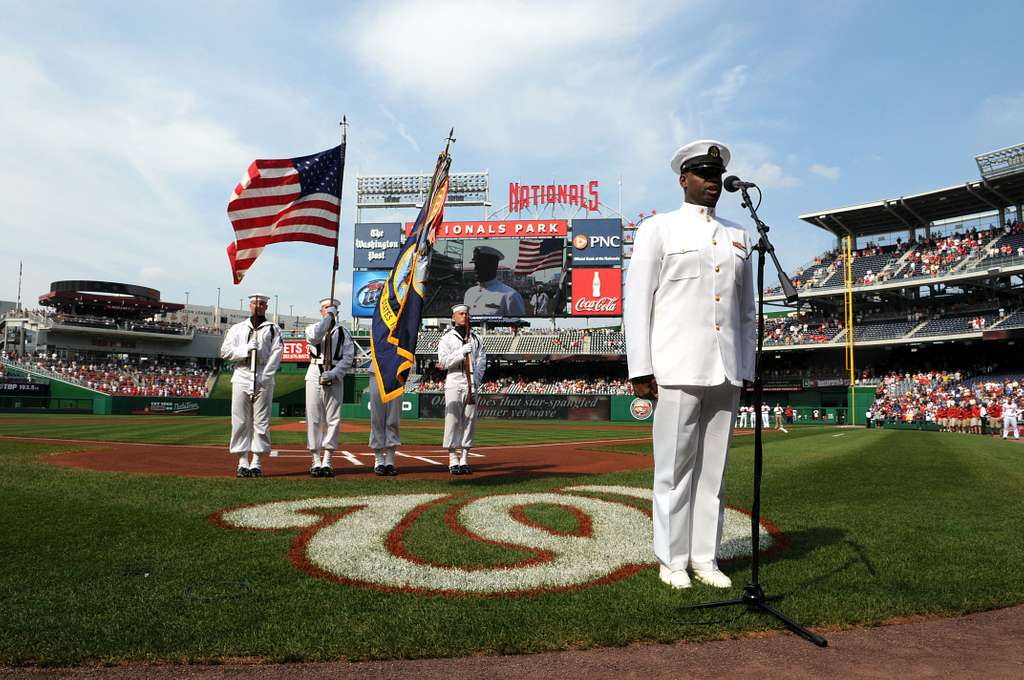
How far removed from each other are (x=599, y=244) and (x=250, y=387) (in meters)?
40.5

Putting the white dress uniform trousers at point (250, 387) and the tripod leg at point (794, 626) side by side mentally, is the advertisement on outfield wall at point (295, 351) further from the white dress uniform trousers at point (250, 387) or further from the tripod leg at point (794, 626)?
the tripod leg at point (794, 626)

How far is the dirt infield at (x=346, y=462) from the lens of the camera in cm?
881

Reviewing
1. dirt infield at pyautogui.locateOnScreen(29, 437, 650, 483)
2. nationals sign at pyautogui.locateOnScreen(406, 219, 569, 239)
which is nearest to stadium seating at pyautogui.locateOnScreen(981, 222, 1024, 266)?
nationals sign at pyautogui.locateOnScreen(406, 219, 569, 239)

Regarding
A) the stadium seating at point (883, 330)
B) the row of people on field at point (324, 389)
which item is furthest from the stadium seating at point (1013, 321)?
the row of people on field at point (324, 389)

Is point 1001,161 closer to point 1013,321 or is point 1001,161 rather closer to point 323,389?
point 1013,321

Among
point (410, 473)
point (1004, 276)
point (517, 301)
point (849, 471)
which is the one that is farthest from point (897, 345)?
point (410, 473)

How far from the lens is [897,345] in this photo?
42188 millimetres

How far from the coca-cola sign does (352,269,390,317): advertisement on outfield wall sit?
50.7 feet

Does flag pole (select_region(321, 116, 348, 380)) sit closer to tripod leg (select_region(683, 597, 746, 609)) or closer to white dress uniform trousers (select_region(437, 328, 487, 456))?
white dress uniform trousers (select_region(437, 328, 487, 456))

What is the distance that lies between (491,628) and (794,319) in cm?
5117

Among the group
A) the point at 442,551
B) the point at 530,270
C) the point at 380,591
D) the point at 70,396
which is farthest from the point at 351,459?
the point at 70,396

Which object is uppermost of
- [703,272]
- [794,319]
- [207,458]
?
[794,319]

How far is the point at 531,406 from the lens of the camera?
138 ft

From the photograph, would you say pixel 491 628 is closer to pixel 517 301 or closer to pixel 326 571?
pixel 326 571
